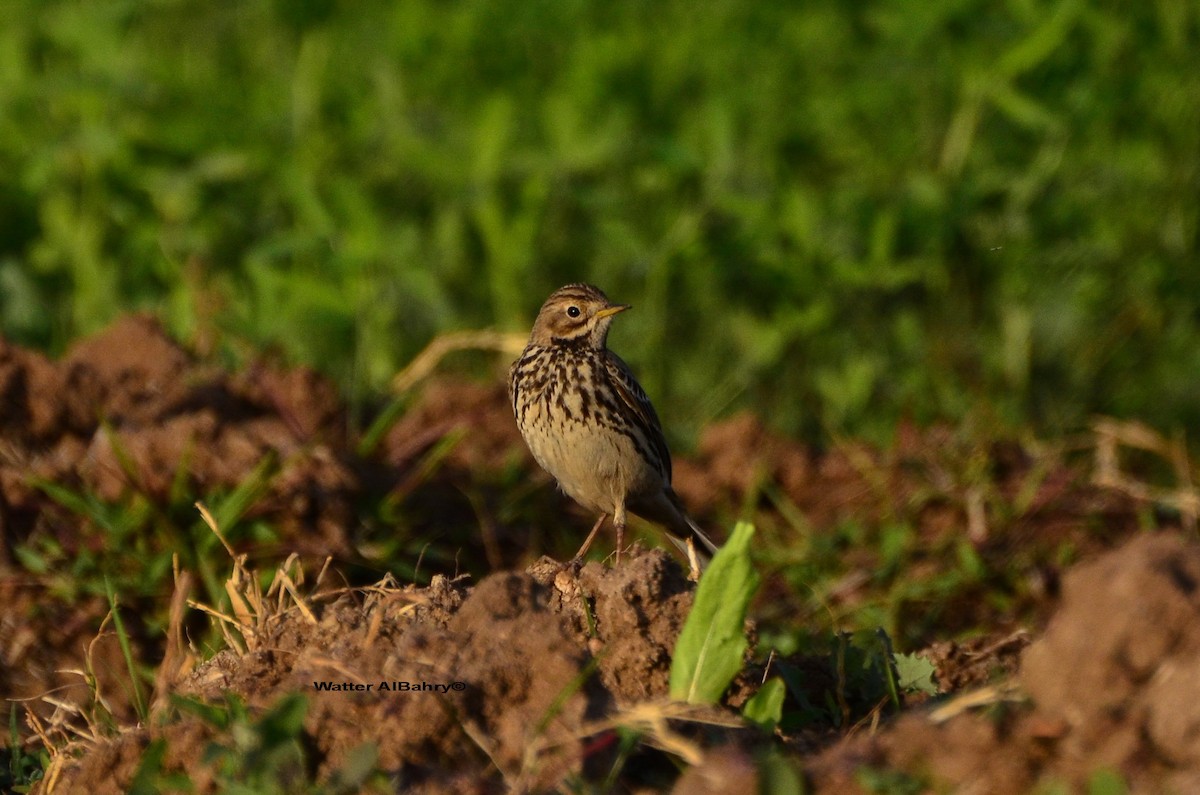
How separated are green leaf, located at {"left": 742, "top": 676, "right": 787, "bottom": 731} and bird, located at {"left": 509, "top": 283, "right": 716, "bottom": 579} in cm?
196

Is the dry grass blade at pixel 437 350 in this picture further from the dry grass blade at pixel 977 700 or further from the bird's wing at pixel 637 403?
the dry grass blade at pixel 977 700

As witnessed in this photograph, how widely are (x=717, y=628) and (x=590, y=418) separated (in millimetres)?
2290

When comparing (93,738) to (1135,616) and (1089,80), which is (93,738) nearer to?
(1135,616)

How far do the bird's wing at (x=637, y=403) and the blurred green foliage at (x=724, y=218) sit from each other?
224 centimetres

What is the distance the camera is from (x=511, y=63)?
1164cm

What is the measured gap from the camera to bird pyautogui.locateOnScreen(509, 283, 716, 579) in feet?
20.1

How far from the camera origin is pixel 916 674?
14.9 ft

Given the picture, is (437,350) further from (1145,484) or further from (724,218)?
(1145,484)

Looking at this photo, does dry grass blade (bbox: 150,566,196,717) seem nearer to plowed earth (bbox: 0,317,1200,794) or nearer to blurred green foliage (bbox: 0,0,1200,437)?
plowed earth (bbox: 0,317,1200,794)

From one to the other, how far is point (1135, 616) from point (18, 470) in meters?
4.06

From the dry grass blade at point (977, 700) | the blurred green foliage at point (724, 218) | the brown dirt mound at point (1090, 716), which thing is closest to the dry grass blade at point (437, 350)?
the blurred green foliage at point (724, 218)

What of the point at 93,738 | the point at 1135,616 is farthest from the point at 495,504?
the point at 1135,616

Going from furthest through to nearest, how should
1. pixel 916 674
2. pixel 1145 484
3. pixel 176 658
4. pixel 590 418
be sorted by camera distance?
pixel 1145 484 < pixel 590 418 < pixel 176 658 < pixel 916 674

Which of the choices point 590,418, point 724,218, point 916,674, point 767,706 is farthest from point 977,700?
point 724,218
